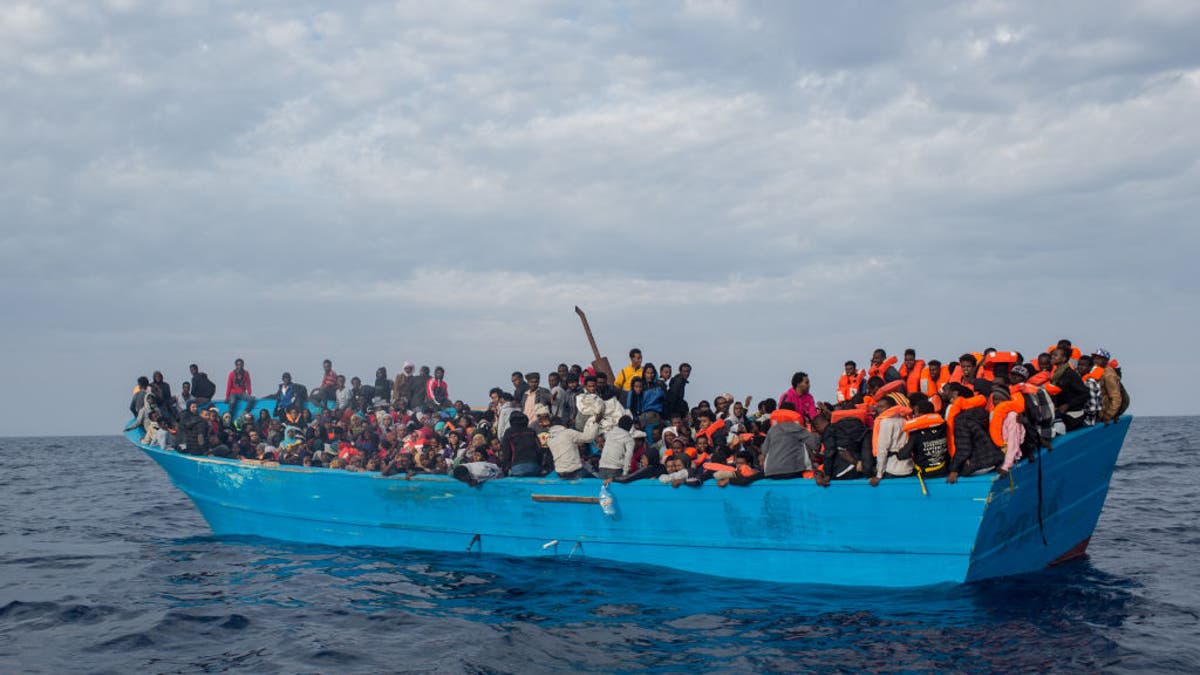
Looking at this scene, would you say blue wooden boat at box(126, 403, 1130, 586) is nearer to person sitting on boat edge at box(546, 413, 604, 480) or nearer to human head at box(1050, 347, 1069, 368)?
person sitting on boat edge at box(546, 413, 604, 480)

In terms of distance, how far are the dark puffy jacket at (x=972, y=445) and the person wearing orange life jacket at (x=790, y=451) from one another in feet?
5.66

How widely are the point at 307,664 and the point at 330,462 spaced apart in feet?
25.8

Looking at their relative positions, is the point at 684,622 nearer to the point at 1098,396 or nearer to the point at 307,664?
the point at 307,664

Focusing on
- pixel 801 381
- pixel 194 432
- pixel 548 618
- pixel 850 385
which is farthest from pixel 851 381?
pixel 194 432

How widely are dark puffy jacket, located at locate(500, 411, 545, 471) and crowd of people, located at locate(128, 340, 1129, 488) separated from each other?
0.02 metres

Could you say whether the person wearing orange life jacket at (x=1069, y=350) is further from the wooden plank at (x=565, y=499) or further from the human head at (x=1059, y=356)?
the wooden plank at (x=565, y=499)

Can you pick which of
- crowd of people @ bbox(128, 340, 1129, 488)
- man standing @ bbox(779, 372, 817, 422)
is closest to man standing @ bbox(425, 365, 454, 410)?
crowd of people @ bbox(128, 340, 1129, 488)

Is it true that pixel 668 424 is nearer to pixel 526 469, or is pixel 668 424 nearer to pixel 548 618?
pixel 526 469

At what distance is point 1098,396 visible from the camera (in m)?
12.1

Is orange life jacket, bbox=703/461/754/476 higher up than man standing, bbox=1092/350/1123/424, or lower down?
lower down

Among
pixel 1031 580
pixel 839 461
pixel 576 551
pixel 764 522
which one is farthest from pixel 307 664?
pixel 1031 580

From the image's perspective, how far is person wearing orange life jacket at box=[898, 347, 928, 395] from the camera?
13445 mm

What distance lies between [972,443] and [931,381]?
11.0 ft

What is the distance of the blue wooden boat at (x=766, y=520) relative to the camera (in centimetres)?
1016
